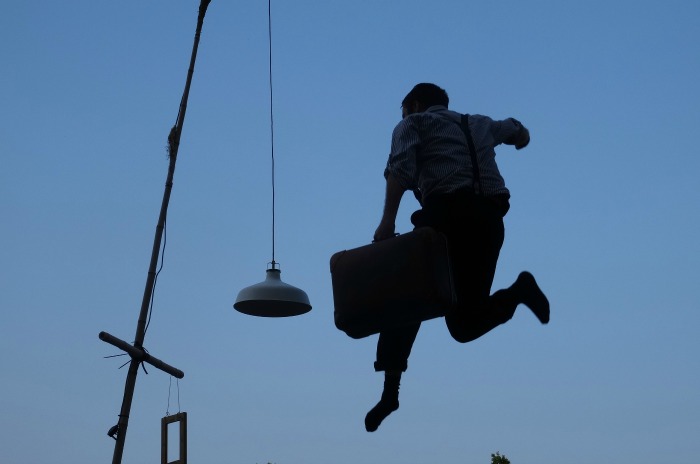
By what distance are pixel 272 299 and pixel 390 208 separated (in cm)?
400

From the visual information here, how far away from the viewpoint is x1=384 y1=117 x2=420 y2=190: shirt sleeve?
5.35m

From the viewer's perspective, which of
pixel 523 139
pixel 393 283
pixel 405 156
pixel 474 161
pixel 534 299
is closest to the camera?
pixel 393 283

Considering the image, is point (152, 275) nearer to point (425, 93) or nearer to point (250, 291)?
point (250, 291)

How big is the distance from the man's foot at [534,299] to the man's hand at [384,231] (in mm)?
A: 867

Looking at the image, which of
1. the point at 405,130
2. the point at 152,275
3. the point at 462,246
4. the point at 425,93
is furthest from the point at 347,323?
the point at 152,275

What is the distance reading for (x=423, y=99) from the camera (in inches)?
227

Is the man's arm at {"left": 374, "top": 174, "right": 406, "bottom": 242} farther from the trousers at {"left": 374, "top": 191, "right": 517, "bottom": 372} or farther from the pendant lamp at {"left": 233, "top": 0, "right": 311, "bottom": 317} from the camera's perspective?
the pendant lamp at {"left": 233, "top": 0, "right": 311, "bottom": 317}

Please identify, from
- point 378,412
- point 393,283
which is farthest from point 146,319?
point 393,283

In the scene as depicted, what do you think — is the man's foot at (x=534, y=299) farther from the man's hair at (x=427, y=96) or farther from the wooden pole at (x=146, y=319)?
the wooden pole at (x=146, y=319)

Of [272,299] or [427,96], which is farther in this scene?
[272,299]

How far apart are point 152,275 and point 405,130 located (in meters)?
7.14

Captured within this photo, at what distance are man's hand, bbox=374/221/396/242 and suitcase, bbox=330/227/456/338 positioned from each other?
0.27 ft

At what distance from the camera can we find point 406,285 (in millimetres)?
4973

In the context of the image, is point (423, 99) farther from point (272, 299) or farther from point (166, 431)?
point (166, 431)
